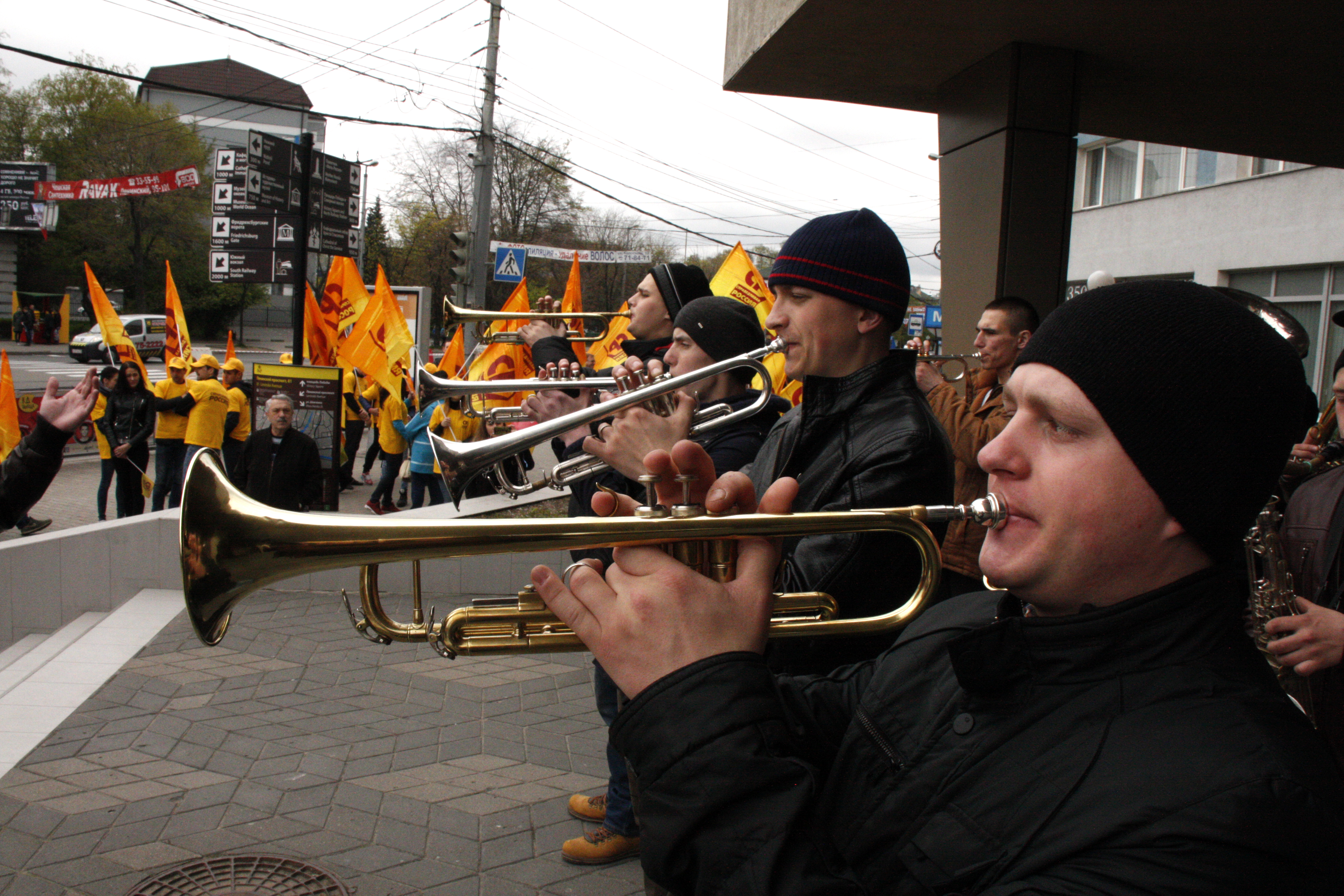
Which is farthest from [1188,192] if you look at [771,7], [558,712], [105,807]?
[105,807]

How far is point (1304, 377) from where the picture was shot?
1.04m

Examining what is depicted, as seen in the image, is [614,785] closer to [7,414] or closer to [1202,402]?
[1202,402]

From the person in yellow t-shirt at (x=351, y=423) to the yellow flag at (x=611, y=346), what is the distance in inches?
166

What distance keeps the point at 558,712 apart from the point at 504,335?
2732mm

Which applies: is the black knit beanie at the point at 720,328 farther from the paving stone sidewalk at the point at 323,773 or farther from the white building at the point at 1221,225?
the white building at the point at 1221,225

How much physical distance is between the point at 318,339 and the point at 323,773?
26.0ft

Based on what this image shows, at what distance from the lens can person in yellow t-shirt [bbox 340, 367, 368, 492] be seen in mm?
12453

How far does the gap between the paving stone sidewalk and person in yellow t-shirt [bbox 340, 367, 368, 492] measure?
6.79 metres

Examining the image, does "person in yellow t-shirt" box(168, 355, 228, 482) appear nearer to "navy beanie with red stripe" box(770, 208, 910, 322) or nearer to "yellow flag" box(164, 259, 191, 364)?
"yellow flag" box(164, 259, 191, 364)

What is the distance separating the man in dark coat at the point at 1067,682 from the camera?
3.13ft

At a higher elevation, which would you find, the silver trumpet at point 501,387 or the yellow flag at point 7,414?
the silver trumpet at point 501,387

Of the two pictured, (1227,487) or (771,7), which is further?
(771,7)

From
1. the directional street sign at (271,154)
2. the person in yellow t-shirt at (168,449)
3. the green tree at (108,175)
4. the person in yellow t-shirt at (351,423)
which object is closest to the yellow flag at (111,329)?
the person in yellow t-shirt at (168,449)

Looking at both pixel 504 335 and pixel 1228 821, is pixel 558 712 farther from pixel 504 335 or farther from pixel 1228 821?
pixel 1228 821
